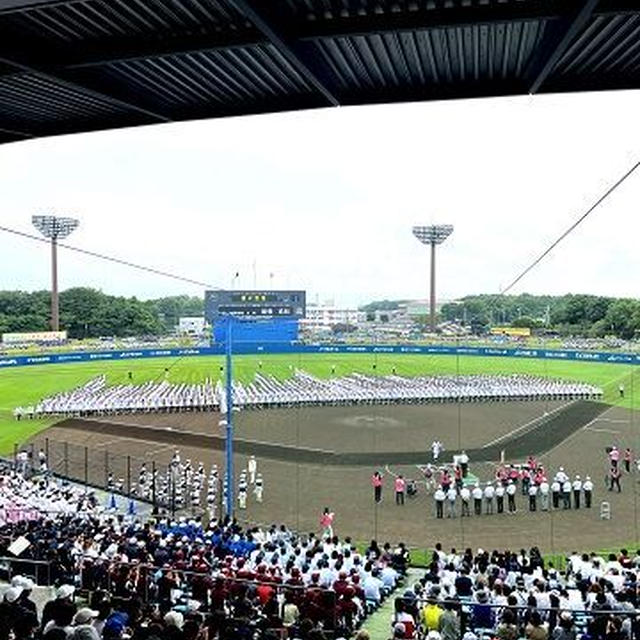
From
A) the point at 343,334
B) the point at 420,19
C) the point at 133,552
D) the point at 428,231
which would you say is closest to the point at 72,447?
the point at 133,552

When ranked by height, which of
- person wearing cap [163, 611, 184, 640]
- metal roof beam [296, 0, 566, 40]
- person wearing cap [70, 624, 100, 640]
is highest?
metal roof beam [296, 0, 566, 40]

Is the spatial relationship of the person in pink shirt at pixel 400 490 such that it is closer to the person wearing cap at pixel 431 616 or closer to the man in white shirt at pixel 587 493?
the man in white shirt at pixel 587 493

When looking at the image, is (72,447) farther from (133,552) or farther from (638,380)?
(638,380)

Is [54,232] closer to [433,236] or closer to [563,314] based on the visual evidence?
[433,236]

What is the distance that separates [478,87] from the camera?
7.40 m

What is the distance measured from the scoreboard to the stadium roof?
29592 millimetres

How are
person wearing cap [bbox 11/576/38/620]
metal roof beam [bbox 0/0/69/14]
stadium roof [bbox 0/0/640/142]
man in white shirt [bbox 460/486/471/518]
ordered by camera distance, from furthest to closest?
man in white shirt [bbox 460/486/471/518]
person wearing cap [bbox 11/576/38/620]
stadium roof [bbox 0/0/640/142]
metal roof beam [bbox 0/0/69/14]

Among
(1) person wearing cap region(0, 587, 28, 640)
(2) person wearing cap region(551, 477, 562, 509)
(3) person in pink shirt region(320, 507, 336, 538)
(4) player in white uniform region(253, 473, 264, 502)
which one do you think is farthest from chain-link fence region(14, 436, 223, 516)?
(1) person wearing cap region(0, 587, 28, 640)

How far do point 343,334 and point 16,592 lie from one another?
58.1m

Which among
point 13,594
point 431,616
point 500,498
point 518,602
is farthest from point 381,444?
point 13,594

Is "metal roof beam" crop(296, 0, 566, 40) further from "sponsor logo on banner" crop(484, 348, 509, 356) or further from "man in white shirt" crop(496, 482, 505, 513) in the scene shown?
"sponsor logo on banner" crop(484, 348, 509, 356)

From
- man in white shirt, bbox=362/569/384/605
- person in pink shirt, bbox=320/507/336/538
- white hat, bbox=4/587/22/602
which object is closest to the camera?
white hat, bbox=4/587/22/602

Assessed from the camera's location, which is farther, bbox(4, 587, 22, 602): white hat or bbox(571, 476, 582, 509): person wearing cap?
bbox(571, 476, 582, 509): person wearing cap

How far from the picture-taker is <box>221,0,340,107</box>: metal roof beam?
200 inches
